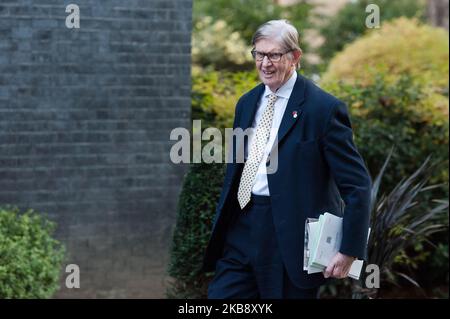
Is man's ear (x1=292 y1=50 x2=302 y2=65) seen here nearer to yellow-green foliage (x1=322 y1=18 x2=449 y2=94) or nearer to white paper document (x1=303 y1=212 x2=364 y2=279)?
white paper document (x1=303 y1=212 x2=364 y2=279)

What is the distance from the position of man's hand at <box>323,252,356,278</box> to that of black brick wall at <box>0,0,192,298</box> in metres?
2.88

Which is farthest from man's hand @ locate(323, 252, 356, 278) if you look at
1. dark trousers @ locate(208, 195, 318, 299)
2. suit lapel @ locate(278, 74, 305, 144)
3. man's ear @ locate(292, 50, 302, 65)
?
man's ear @ locate(292, 50, 302, 65)

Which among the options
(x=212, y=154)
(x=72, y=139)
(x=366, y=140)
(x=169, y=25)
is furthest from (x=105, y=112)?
(x=366, y=140)

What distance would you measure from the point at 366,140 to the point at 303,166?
334cm

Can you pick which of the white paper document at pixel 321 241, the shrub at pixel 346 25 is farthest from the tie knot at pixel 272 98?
the shrub at pixel 346 25

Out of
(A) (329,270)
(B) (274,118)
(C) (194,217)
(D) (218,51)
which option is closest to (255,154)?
(B) (274,118)

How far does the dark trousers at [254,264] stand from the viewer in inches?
166

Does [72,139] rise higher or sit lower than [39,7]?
lower

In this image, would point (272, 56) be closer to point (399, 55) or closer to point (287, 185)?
point (287, 185)

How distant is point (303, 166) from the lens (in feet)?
13.6

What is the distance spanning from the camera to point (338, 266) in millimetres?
4121

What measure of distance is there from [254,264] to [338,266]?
0.41 meters

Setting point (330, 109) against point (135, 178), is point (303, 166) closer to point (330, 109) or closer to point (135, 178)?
point (330, 109)
